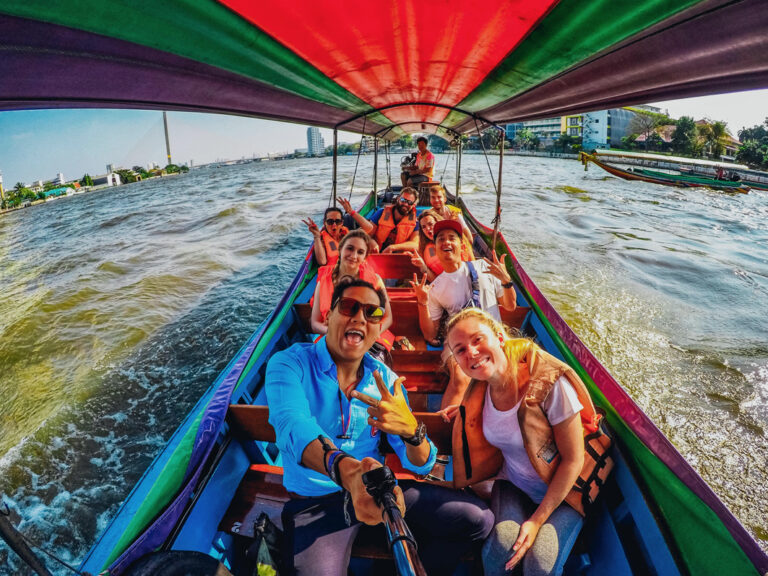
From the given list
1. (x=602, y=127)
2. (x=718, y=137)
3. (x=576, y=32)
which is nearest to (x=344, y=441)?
(x=576, y=32)

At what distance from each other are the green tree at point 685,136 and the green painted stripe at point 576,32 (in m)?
73.9

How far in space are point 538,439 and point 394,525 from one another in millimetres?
949

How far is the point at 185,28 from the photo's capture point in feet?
5.70

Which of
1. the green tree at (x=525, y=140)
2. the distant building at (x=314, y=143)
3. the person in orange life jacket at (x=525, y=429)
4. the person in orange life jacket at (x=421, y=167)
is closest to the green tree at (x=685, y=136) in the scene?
the green tree at (x=525, y=140)

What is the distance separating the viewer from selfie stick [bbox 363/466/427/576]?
1118 mm

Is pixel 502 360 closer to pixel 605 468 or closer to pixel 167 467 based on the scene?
pixel 605 468

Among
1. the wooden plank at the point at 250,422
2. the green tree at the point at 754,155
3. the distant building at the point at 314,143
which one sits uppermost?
the distant building at the point at 314,143

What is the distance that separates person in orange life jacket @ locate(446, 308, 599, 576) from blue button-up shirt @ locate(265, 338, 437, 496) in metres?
0.43

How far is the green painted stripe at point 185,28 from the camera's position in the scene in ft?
4.33

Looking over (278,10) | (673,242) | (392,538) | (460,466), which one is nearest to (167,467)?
(392,538)

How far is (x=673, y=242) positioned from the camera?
14.4m

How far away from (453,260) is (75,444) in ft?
19.4

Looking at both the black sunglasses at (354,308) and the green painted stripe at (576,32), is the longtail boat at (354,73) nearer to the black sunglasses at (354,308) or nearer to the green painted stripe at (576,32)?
the green painted stripe at (576,32)

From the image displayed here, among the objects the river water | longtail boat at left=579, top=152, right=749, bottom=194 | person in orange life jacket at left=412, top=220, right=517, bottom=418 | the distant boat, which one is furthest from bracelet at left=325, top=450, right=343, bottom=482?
the distant boat
